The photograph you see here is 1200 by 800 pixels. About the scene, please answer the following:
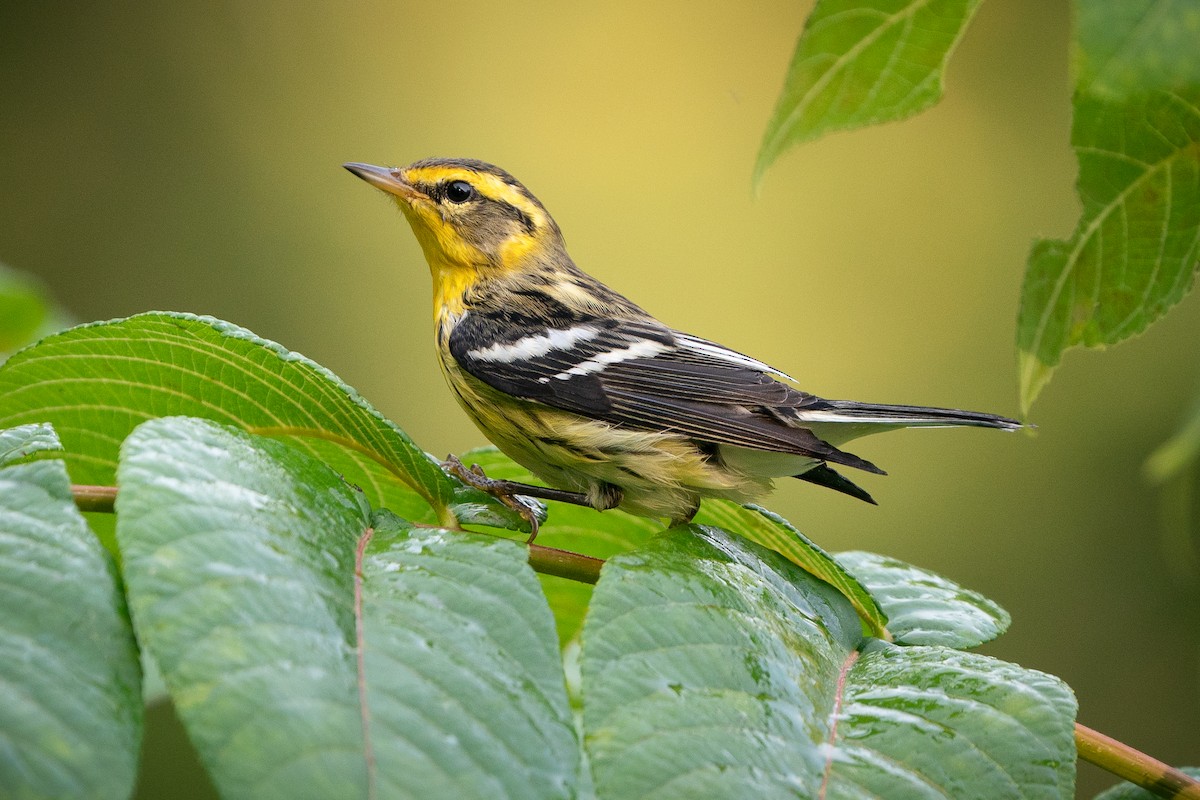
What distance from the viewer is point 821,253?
10.5 metres

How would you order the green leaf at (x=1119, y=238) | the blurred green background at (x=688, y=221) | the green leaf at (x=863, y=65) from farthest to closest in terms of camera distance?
the blurred green background at (x=688, y=221)
the green leaf at (x=863, y=65)
the green leaf at (x=1119, y=238)

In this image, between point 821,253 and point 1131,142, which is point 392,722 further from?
point 821,253

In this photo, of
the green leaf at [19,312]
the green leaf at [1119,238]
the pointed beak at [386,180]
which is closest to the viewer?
the green leaf at [1119,238]

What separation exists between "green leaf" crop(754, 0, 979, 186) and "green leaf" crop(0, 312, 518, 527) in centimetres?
80

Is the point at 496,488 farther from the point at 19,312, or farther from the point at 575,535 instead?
the point at 19,312

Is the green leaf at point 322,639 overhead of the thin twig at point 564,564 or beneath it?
overhead

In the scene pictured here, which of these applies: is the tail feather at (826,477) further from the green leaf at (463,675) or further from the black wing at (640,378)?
the green leaf at (463,675)

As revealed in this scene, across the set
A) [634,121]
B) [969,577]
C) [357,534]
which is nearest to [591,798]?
[357,534]

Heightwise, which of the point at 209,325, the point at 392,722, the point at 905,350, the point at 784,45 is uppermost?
the point at 784,45

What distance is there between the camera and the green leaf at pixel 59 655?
106 centimetres

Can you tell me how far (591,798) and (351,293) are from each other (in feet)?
29.7

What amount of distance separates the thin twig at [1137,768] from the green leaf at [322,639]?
0.83m

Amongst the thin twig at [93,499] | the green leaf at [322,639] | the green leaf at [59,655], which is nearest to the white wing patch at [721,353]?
the green leaf at [322,639]

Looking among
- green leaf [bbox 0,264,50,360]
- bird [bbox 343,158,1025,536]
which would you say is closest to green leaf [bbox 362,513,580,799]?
bird [bbox 343,158,1025,536]
